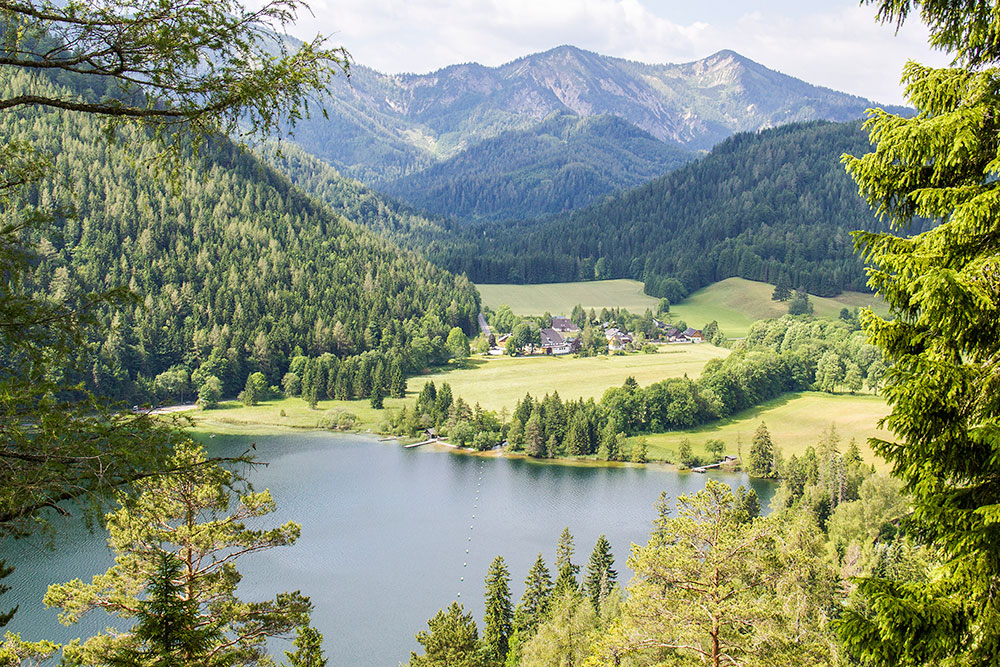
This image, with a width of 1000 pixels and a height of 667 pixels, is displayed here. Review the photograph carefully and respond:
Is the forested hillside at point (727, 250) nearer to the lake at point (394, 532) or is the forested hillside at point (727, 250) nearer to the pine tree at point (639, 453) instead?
the pine tree at point (639, 453)

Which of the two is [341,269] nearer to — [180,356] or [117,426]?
[180,356]

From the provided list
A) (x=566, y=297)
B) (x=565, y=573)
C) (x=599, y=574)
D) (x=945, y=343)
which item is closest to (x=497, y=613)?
(x=565, y=573)

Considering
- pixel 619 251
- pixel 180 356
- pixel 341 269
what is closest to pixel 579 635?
pixel 180 356

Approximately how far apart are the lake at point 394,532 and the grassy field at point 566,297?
76.8 meters

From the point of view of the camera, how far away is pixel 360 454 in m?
60.9

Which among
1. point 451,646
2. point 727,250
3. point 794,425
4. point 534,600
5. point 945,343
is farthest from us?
point 727,250

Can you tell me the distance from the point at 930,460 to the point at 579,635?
Answer: 1918 centimetres

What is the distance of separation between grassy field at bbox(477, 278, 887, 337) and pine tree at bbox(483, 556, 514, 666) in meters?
91.5

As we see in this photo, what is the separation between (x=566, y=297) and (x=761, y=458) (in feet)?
313

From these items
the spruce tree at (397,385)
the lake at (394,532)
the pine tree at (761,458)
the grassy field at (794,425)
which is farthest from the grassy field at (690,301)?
the lake at (394,532)

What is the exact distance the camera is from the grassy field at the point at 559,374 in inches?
3068

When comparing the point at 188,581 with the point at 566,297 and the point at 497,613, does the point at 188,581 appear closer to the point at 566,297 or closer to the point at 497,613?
the point at 497,613

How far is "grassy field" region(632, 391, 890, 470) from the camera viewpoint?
5981 cm

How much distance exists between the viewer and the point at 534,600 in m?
29.0
